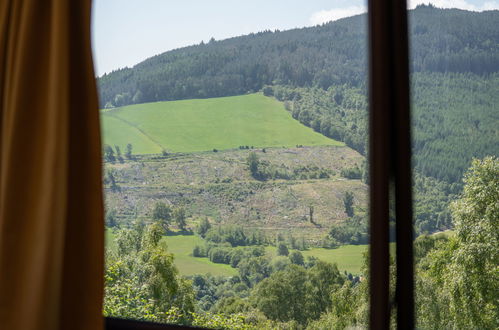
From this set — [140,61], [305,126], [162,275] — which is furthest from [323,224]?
[140,61]

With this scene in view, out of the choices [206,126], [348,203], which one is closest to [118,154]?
[206,126]

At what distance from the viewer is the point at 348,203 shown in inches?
58.4

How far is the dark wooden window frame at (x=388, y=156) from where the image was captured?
4.20 ft

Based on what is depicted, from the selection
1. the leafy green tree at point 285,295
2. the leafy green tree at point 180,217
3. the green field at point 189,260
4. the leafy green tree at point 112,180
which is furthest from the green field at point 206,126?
the leafy green tree at point 285,295

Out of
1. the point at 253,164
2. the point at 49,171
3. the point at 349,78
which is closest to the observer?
the point at 49,171

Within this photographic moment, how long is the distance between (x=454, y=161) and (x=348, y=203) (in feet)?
1.07

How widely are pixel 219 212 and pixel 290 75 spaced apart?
51cm

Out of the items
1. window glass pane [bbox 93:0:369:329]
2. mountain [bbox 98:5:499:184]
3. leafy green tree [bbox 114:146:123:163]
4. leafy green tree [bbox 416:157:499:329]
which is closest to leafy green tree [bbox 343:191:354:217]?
window glass pane [bbox 93:0:369:329]

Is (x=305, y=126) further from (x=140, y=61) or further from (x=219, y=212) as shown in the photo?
(x=140, y=61)

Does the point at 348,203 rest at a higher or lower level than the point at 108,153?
lower

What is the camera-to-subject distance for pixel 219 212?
5.36 ft

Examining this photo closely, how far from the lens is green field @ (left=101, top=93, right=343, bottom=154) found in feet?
5.20

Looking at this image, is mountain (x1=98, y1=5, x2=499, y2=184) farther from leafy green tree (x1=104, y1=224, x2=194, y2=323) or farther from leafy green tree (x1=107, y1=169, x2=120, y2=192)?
leafy green tree (x1=104, y1=224, x2=194, y2=323)

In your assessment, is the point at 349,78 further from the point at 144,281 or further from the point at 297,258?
the point at 144,281
